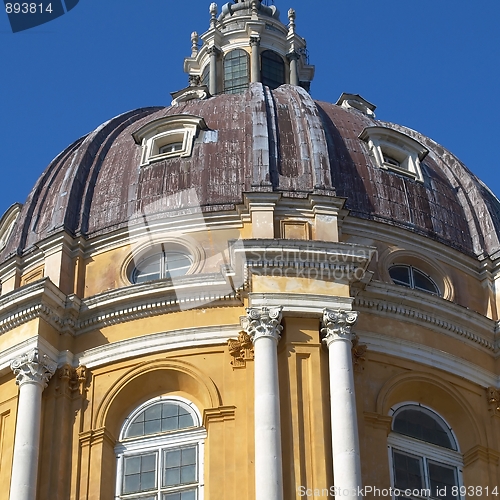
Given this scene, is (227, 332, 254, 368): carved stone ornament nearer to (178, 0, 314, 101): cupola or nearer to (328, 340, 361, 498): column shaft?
(328, 340, 361, 498): column shaft

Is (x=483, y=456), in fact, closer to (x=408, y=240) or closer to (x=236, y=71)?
(x=408, y=240)

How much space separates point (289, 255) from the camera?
1249 inches

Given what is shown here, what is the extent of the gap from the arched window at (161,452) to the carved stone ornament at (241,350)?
4.97 feet

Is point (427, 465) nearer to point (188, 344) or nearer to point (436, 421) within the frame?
point (436, 421)

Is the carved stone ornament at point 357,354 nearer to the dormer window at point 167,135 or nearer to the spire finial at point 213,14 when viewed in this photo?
the dormer window at point 167,135

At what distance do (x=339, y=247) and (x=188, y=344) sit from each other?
399 cm

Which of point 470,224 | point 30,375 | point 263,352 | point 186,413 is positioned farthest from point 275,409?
point 470,224

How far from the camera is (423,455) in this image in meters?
31.8

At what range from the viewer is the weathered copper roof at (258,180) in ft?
117

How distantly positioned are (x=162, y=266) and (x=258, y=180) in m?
3.18

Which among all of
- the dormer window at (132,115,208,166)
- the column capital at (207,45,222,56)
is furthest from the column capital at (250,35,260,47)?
the dormer window at (132,115,208,166)

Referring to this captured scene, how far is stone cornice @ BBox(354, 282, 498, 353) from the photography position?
3281 centimetres

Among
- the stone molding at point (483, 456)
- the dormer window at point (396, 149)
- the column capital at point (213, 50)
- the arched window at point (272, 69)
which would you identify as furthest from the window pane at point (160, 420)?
the column capital at point (213, 50)

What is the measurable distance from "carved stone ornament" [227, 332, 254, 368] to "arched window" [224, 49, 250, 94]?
17257 millimetres
